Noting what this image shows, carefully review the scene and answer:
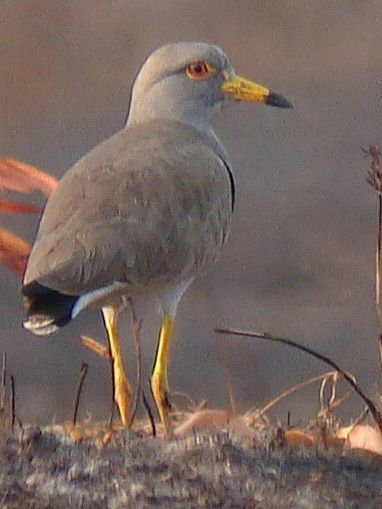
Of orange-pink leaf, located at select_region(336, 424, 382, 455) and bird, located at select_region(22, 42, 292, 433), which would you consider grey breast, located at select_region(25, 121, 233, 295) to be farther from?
orange-pink leaf, located at select_region(336, 424, 382, 455)

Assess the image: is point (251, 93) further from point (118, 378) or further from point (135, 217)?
point (118, 378)

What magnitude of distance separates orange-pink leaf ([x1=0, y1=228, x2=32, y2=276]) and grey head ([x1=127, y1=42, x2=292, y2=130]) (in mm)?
961

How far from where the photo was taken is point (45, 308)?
517cm

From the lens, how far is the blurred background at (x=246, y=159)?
30.8 ft

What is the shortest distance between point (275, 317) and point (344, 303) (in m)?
0.46

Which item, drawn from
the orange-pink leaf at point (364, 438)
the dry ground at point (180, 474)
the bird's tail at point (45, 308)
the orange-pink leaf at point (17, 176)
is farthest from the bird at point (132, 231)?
the orange-pink leaf at point (364, 438)

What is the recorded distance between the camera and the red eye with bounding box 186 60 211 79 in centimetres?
641

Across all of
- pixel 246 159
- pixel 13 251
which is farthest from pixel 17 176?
pixel 246 159

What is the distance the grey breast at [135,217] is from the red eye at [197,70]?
16.2 inches

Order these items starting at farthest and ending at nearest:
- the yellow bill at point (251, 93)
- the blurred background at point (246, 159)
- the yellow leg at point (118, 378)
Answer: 1. the blurred background at point (246, 159)
2. the yellow bill at point (251, 93)
3. the yellow leg at point (118, 378)

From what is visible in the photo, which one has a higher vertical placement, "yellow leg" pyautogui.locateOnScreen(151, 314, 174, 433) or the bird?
the bird

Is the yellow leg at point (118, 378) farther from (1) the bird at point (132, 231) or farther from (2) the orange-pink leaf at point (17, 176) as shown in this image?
(2) the orange-pink leaf at point (17, 176)

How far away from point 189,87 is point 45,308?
1.41 meters

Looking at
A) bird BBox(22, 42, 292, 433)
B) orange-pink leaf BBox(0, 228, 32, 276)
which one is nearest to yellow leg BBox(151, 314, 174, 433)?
bird BBox(22, 42, 292, 433)
